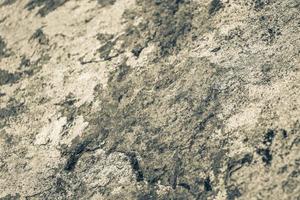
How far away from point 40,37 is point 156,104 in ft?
1.72

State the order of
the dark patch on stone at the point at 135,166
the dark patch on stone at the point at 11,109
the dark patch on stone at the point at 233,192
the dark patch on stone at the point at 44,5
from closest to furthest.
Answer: the dark patch on stone at the point at 233,192
the dark patch on stone at the point at 135,166
the dark patch on stone at the point at 11,109
the dark patch on stone at the point at 44,5

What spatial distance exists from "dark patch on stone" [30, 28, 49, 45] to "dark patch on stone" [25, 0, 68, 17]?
0.07m

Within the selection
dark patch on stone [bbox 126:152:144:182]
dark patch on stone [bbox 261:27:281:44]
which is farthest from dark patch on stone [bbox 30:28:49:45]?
dark patch on stone [bbox 261:27:281:44]

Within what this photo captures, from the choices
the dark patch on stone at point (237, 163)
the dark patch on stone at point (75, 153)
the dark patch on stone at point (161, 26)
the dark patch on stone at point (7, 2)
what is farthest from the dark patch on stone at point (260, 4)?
the dark patch on stone at point (7, 2)

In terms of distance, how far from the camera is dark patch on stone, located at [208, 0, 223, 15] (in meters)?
1.27

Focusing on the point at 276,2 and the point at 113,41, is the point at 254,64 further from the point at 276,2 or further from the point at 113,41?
the point at 113,41

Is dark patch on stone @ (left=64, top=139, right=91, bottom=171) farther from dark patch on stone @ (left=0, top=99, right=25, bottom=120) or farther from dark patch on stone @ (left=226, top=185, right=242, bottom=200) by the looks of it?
dark patch on stone @ (left=226, top=185, right=242, bottom=200)

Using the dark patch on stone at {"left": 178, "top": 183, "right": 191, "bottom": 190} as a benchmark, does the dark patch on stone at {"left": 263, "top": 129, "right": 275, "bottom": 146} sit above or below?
above

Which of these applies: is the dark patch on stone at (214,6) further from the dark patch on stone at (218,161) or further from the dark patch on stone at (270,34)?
the dark patch on stone at (218,161)

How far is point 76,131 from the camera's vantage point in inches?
47.1

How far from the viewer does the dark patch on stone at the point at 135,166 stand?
105 cm

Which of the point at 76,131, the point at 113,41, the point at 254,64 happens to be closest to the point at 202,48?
the point at 254,64

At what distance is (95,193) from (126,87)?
0.30 m

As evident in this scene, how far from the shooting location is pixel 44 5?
5.09 ft
